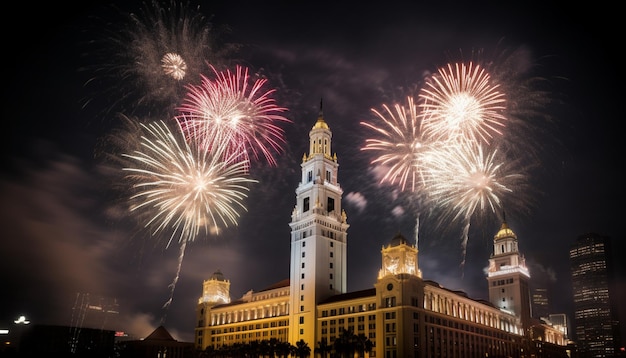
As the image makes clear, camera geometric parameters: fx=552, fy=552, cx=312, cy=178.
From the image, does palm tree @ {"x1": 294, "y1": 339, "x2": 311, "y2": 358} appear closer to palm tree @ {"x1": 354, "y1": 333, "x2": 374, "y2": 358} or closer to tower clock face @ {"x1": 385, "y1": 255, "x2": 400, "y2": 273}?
palm tree @ {"x1": 354, "y1": 333, "x2": 374, "y2": 358}

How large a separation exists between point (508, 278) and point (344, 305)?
70.4m

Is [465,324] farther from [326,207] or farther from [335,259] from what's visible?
[326,207]

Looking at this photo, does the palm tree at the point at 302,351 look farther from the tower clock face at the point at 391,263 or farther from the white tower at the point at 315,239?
the tower clock face at the point at 391,263

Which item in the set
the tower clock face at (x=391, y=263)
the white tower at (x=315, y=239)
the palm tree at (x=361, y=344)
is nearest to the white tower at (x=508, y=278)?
the white tower at (x=315, y=239)

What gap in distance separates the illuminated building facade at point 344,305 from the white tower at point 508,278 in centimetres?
34

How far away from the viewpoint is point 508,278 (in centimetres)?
17362

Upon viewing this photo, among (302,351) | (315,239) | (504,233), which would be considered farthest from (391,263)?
(504,233)

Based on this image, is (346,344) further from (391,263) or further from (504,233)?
(504,233)

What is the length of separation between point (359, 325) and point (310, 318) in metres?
15.1

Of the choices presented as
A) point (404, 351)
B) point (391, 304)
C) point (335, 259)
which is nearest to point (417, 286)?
point (391, 304)

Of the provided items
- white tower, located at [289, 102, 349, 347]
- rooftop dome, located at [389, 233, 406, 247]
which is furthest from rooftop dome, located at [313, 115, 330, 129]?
rooftop dome, located at [389, 233, 406, 247]

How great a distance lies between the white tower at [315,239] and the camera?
137 meters

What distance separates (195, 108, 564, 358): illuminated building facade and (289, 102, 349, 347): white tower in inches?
10.0

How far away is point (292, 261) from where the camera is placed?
14550 centimetres
